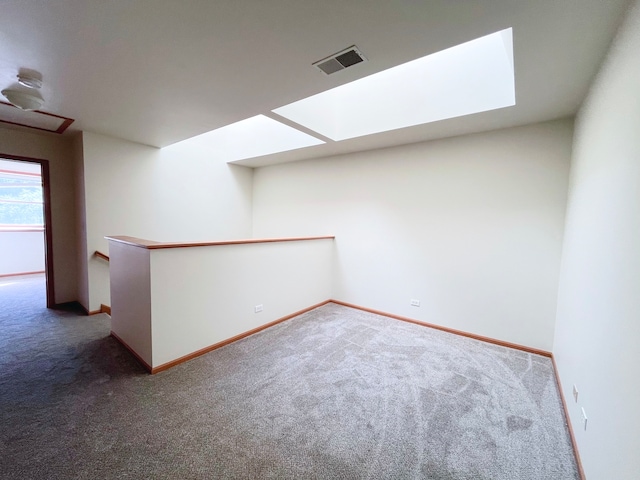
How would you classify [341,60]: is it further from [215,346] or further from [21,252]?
[21,252]

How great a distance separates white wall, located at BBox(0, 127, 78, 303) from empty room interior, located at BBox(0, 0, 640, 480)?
1.1 inches

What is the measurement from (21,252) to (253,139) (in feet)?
20.0

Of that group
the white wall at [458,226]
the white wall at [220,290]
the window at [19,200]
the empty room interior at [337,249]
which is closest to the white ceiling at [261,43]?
the empty room interior at [337,249]

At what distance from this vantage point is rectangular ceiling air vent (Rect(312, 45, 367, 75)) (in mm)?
1749

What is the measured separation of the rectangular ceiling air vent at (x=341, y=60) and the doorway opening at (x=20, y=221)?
22.5ft

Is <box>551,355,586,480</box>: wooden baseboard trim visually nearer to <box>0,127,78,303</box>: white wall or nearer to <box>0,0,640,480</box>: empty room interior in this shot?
<box>0,0,640,480</box>: empty room interior

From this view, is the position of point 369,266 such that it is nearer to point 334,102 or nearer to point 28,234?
point 334,102

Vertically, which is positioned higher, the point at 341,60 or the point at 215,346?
the point at 341,60

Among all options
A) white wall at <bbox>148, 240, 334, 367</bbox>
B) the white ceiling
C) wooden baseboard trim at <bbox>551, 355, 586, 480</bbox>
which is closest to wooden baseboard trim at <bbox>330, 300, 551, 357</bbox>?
wooden baseboard trim at <bbox>551, 355, 586, 480</bbox>

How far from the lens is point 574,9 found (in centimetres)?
133

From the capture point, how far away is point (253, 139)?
469 centimetres

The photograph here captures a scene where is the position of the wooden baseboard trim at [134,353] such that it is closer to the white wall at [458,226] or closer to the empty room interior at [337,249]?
the empty room interior at [337,249]

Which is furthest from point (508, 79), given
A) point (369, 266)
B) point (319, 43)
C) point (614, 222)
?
point (369, 266)

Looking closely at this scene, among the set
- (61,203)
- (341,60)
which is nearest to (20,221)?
(61,203)
